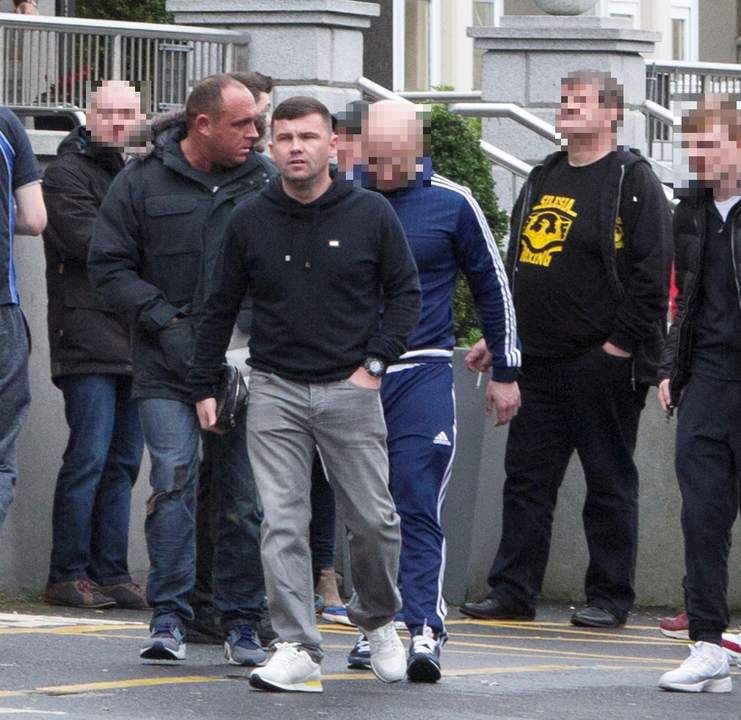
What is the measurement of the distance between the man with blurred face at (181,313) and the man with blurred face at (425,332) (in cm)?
46

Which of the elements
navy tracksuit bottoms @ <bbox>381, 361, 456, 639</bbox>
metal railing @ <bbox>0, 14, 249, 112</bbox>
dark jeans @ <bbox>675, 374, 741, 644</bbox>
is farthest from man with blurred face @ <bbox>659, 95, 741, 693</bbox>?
metal railing @ <bbox>0, 14, 249, 112</bbox>

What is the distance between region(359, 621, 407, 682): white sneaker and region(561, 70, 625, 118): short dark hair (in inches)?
123

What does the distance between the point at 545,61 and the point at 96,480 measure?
7.18 meters

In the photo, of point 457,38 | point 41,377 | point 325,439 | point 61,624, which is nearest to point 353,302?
point 325,439

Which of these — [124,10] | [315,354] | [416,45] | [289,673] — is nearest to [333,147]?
[315,354]

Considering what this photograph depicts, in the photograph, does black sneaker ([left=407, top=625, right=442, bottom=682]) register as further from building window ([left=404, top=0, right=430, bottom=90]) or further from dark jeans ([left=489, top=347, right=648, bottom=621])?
building window ([left=404, top=0, right=430, bottom=90])

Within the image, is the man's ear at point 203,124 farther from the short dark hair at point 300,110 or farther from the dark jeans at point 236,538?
the dark jeans at point 236,538

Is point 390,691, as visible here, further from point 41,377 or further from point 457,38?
point 457,38

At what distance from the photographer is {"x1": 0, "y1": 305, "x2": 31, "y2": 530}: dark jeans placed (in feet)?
24.9

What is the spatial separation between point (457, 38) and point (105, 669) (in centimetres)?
2094

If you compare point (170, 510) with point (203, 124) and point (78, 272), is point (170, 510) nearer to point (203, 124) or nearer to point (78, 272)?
point (203, 124)

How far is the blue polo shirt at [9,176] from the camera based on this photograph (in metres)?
7.59

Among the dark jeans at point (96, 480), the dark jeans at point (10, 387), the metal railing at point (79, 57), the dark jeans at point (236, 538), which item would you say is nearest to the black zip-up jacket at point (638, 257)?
the dark jeans at point (96, 480)

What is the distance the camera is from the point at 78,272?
9.15 meters
